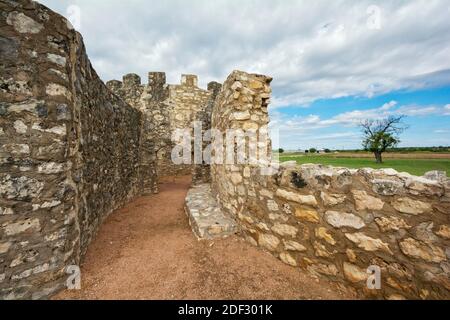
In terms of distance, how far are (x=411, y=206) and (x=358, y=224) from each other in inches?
20.4

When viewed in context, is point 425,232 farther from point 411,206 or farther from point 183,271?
point 183,271

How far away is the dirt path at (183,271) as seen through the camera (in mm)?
2506

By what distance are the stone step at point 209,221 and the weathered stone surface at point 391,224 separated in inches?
99.5

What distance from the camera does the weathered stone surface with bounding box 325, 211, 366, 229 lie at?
7.47 ft

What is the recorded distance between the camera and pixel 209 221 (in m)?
4.30

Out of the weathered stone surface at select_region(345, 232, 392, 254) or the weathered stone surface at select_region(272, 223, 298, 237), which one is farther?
the weathered stone surface at select_region(272, 223, 298, 237)

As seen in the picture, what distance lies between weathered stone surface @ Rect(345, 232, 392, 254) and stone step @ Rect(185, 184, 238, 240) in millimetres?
2235

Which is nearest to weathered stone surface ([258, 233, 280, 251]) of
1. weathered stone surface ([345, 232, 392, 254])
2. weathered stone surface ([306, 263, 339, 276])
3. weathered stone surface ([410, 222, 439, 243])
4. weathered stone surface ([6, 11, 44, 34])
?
weathered stone surface ([306, 263, 339, 276])

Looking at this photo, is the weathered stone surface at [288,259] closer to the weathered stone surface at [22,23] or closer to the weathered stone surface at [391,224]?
the weathered stone surface at [391,224]

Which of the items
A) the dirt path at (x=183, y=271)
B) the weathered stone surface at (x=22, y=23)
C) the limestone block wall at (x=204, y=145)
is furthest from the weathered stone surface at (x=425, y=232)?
the limestone block wall at (x=204, y=145)

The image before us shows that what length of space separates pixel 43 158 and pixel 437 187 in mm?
3968

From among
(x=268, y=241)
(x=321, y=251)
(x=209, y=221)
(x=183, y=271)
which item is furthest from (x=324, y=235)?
(x=209, y=221)

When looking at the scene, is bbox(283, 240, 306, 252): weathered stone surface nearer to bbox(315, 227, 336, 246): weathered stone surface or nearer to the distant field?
bbox(315, 227, 336, 246): weathered stone surface
